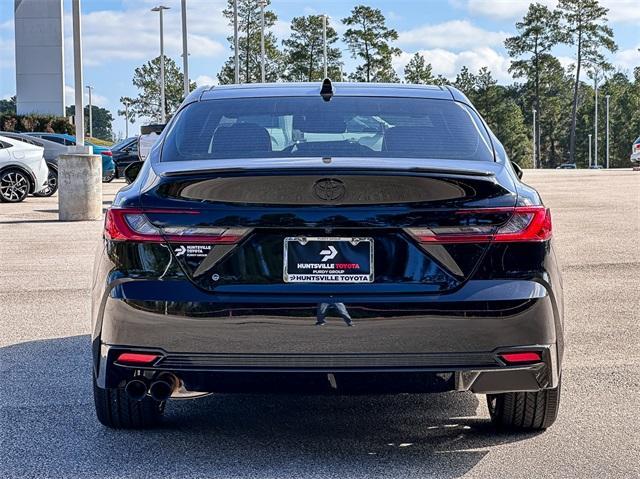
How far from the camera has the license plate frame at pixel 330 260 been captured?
13.5 ft

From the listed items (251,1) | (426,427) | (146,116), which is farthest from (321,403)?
(146,116)

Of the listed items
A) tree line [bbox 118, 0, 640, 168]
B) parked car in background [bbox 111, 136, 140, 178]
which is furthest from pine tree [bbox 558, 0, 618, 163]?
parked car in background [bbox 111, 136, 140, 178]

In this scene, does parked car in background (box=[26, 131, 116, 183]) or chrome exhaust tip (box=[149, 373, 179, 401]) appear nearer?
chrome exhaust tip (box=[149, 373, 179, 401])

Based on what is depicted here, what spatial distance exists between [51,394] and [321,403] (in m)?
1.50

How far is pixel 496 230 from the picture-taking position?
4.19 meters

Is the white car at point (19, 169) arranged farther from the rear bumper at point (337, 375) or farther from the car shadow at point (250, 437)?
the rear bumper at point (337, 375)

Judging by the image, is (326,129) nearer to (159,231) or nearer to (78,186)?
(159,231)

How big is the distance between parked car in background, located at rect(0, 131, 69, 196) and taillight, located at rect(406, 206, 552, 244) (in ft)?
70.9

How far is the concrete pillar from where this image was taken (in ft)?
57.6

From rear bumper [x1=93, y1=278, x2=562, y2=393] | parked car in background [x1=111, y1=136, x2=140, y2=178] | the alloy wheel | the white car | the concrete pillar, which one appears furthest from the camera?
parked car in background [x1=111, y1=136, x2=140, y2=178]

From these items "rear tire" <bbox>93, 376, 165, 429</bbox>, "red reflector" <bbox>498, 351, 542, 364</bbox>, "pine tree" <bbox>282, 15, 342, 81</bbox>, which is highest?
"pine tree" <bbox>282, 15, 342, 81</bbox>

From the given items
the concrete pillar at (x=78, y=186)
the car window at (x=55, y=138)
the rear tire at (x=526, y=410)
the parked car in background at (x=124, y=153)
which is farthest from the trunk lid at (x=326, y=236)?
the parked car in background at (x=124, y=153)

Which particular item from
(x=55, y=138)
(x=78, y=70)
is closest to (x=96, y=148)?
(x=55, y=138)

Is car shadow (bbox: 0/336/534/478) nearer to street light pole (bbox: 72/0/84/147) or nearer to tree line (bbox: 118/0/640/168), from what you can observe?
street light pole (bbox: 72/0/84/147)
